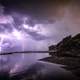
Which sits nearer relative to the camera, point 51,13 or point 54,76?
point 54,76

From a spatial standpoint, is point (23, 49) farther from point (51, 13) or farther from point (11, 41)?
point (51, 13)

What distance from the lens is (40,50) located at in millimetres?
7953

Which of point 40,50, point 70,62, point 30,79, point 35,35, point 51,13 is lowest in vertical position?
point 30,79

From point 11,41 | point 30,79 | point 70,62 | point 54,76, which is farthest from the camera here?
point 70,62

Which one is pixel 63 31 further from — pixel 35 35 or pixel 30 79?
pixel 30 79

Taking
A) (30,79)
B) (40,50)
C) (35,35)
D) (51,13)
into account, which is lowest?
(30,79)

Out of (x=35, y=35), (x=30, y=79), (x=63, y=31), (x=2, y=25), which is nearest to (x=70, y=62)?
(x=63, y=31)

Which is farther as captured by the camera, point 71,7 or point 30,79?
point 71,7

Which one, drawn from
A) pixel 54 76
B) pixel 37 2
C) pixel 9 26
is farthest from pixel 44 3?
pixel 54 76

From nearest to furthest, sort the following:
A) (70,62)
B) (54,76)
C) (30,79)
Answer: (30,79) → (54,76) → (70,62)

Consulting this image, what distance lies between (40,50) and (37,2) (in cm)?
222

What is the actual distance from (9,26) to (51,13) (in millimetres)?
2025

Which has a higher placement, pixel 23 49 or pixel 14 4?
pixel 14 4

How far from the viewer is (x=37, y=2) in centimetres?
773
